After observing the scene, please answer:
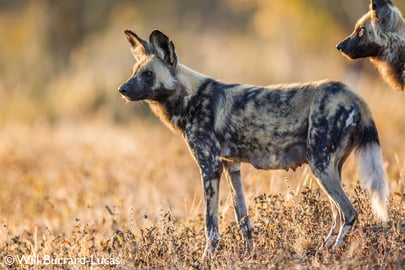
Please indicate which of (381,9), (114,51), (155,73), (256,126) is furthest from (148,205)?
(114,51)

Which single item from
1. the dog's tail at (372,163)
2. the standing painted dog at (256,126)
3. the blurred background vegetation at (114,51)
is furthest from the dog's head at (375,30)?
the blurred background vegetation at (114,51)

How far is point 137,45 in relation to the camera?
18.2 feet

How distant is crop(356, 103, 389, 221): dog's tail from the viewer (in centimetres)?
468

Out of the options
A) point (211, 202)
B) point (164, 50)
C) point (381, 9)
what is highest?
point (381, 9)

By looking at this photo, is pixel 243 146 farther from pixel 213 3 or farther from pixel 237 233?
pixel 213 3

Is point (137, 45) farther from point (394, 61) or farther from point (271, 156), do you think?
point (394, 61)

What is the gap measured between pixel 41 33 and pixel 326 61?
6.07 meters

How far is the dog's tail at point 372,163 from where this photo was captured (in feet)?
15.4

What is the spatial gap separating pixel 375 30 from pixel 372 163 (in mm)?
1299

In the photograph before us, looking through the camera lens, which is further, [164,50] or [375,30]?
[375,30]

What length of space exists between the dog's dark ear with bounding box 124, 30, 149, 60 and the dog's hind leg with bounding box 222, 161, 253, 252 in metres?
0.98

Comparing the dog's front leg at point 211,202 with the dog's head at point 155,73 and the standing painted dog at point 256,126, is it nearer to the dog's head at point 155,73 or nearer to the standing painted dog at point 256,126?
the standing painted dog at point 256,126

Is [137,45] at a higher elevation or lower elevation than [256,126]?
higher

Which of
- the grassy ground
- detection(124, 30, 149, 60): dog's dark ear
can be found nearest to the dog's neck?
the grassy ground
